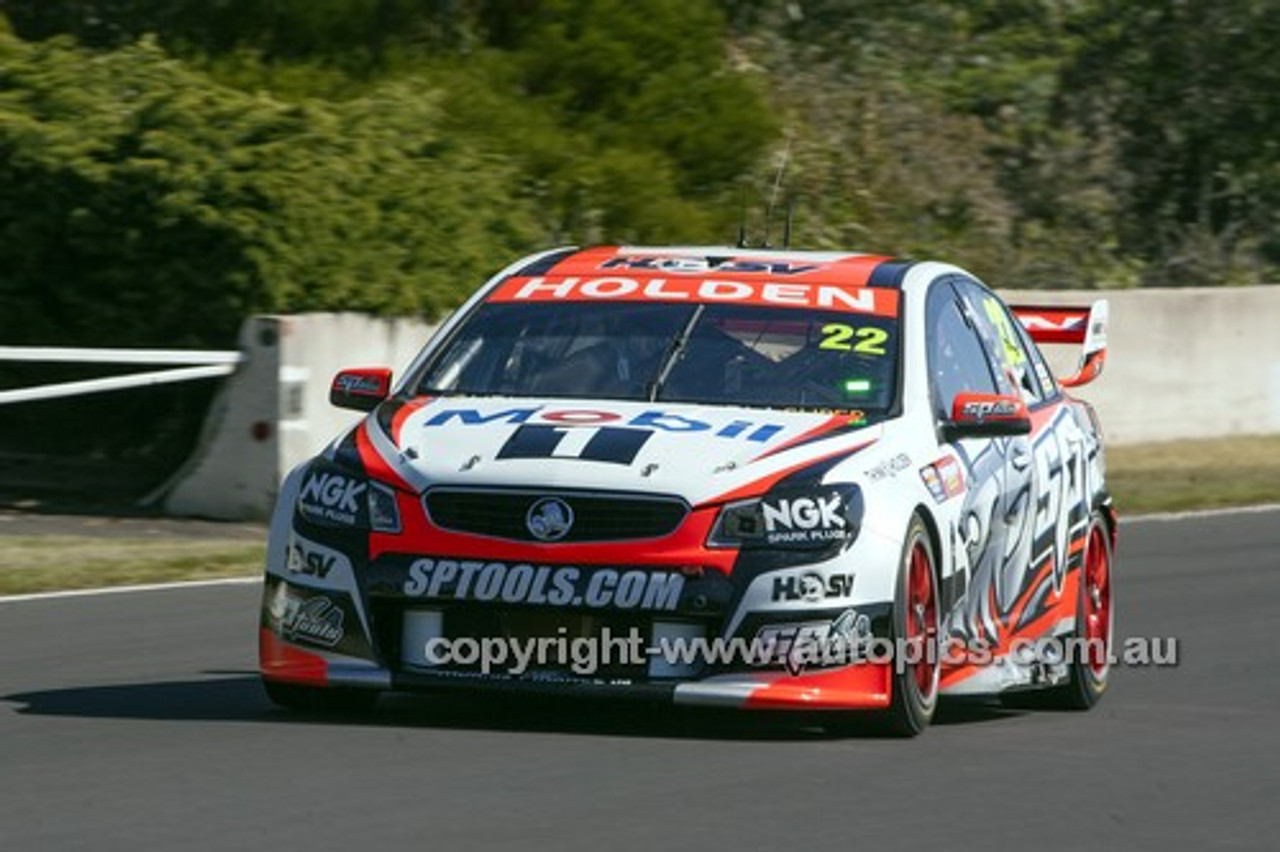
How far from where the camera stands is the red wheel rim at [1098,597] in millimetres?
11180

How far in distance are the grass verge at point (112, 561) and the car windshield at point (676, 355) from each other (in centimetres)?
455

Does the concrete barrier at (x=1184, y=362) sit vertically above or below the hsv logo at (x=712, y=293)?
below

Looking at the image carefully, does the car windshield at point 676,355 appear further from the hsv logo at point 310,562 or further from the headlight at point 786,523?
the hsv logo at point 310,562

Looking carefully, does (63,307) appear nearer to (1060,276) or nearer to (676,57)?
(676,57)

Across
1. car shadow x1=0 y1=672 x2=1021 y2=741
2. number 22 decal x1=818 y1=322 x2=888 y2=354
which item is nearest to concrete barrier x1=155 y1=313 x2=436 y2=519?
car shadow x1=0 y1=672 x2=1021 y2=741

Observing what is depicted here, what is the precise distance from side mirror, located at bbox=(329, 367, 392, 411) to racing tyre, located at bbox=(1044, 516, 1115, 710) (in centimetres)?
263

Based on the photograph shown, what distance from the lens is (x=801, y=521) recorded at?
28.9ft

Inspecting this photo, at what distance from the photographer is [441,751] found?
860cm

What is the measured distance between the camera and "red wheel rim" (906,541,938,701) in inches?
360

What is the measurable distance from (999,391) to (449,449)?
243cm

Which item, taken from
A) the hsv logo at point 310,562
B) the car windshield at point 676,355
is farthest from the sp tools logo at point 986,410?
the hsv logo at point 310,562

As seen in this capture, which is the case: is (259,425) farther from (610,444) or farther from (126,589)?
(610,444)

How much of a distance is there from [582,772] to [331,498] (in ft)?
4.25

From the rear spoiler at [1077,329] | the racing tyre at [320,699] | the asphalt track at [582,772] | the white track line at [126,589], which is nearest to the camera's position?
the asphalt track at [582,772]
